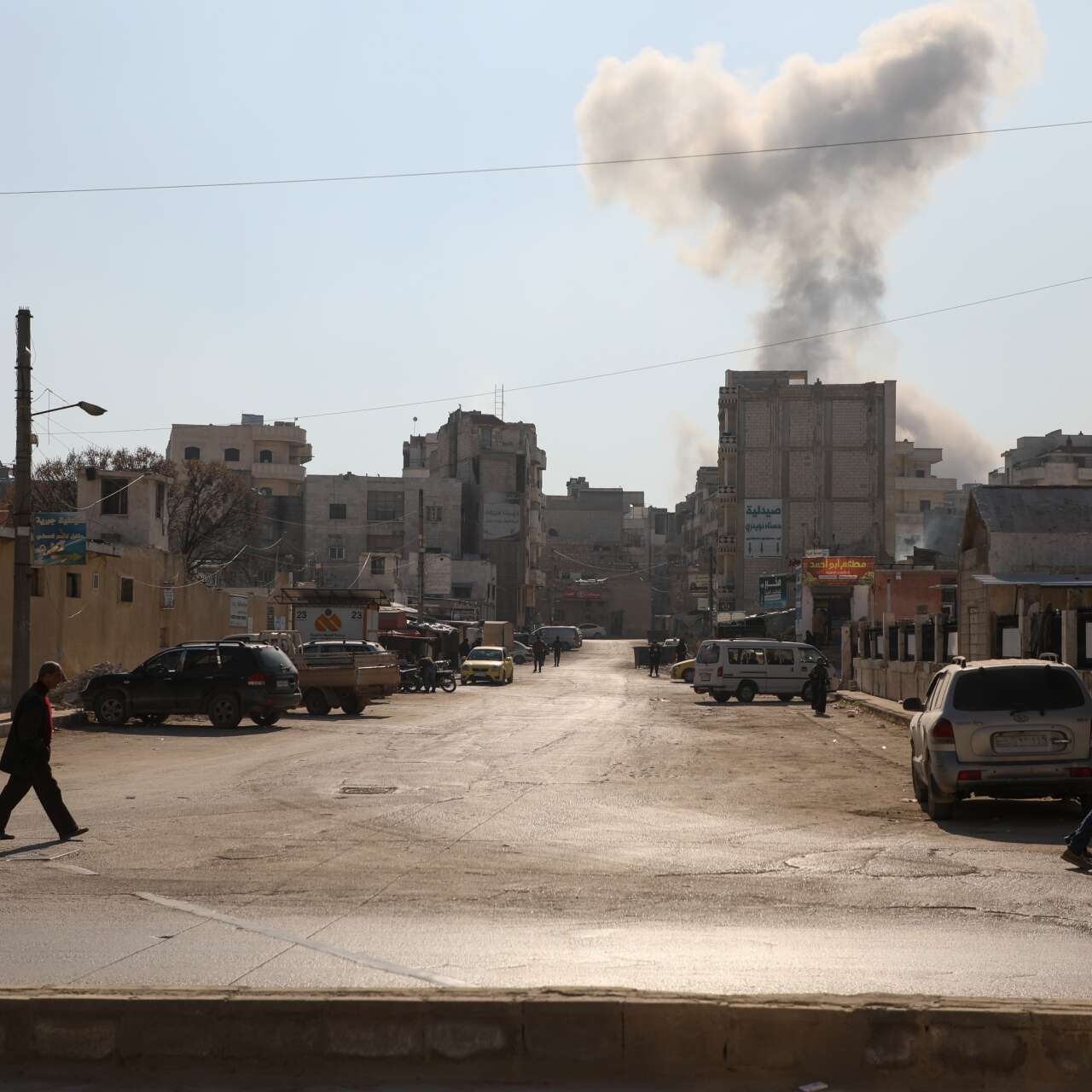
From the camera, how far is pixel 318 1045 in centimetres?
607

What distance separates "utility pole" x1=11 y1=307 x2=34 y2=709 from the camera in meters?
27.6

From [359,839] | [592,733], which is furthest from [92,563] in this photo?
[359,839]

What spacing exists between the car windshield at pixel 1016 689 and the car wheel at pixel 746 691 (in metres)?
33.7

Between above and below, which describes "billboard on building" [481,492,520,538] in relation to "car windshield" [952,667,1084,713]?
above

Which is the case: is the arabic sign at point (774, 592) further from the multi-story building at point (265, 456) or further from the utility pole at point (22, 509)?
the utility pole at point (22, 509)

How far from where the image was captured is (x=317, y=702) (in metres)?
37.5

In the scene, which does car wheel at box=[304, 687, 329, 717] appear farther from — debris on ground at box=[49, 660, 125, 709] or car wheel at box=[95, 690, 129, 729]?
car wheel at box=[95, 690, 129, 729]

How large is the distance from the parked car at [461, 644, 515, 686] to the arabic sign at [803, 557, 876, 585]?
63.6 feet

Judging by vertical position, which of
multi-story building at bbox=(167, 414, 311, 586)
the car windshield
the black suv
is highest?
multi-story building at bbox=(167, 414, 311, 586)

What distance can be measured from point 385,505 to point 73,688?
72.3 metres

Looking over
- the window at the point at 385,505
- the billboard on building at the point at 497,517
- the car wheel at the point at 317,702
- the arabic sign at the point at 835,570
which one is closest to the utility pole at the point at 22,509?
the car wheel at the point at 317,702

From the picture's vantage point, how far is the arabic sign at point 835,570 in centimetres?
7500

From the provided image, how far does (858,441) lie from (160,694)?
77.4 m

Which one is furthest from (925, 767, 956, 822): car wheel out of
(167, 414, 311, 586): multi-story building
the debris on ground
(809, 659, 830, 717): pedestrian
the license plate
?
(167, 414, 311, 586): multi-story building
